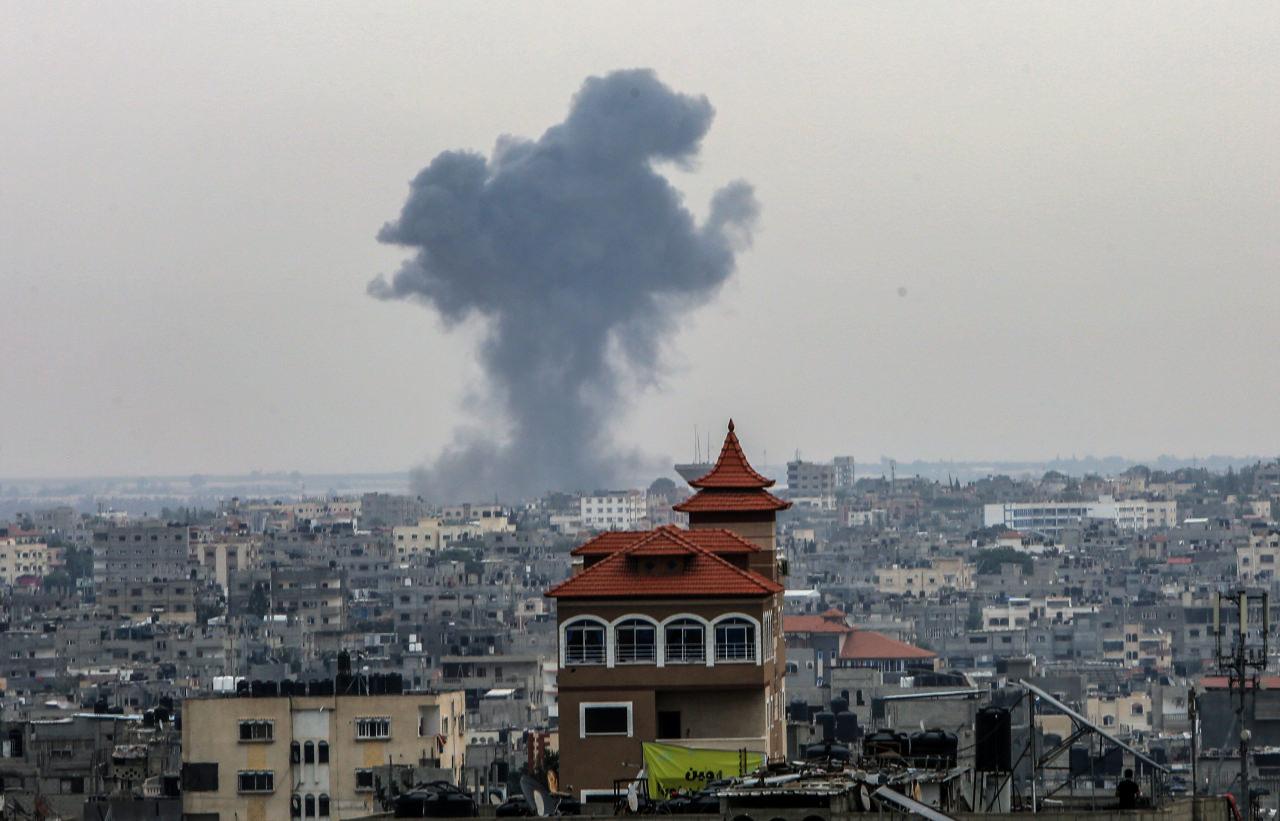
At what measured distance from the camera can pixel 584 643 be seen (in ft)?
163

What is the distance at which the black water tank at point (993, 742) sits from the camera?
39438 mm

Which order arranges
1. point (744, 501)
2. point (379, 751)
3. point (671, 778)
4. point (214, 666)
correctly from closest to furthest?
point (671, 778) < point (744, 501) < point (379, 751) < point (214, 666)

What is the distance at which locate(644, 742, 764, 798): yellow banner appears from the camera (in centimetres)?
4241

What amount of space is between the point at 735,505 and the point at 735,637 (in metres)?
6.09

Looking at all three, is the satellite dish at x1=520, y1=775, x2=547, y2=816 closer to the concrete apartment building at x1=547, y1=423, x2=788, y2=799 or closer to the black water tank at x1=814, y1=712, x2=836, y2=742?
the concrete apartment building at x1=547, y1=423, x2=788, y2=799

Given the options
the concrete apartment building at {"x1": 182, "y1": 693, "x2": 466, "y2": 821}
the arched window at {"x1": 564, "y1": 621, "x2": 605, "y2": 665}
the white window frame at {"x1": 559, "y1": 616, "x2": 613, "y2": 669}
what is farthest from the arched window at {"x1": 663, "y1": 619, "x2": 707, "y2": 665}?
the concrete apartment building at {"x1": 182, "y1": 693, "x2": 466, "y2": 821}

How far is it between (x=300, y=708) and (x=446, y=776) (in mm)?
4721

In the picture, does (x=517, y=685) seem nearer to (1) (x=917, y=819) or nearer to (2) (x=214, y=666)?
(2) (x=214, y=666)

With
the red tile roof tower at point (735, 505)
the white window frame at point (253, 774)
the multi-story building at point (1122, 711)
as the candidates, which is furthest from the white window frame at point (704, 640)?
the multi-story building at point (1122, 711)

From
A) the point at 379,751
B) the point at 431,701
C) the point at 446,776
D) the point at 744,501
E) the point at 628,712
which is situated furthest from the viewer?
the point at 431,701

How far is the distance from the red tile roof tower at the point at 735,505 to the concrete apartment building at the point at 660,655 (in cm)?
464

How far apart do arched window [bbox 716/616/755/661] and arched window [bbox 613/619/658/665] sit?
2.85ft

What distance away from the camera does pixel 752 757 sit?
145ft

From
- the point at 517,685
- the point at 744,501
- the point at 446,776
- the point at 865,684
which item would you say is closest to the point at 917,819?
the point at 744,501
